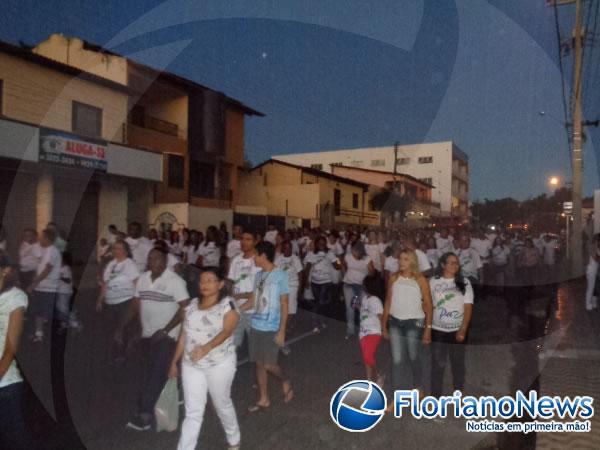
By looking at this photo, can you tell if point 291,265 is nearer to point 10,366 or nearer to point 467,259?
point 467,259

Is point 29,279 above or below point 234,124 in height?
below

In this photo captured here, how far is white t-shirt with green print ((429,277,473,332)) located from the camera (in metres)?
5.30

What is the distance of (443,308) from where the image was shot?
532 centimetres

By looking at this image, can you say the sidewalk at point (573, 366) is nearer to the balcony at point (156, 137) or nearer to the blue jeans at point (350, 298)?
the blue jeans at point (350, 298)

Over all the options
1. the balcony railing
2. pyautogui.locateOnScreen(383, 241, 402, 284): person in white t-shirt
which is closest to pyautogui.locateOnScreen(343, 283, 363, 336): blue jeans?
pyautogui.locateOnScreen(383, 241, 402, 284): person in white t-shirt

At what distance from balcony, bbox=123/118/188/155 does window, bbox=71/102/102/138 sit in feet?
3.54

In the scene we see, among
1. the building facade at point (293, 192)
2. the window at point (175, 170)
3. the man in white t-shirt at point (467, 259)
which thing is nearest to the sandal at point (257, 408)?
the man in white t-shirt at point (467, 259)

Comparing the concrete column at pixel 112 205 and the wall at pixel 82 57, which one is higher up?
the wall at pixel 82 57

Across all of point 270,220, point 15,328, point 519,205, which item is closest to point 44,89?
point 270,220

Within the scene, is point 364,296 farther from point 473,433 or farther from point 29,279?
point 29,279

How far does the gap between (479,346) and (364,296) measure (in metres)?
3.13

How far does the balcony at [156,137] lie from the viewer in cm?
2084

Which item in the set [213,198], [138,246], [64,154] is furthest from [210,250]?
[213,198]

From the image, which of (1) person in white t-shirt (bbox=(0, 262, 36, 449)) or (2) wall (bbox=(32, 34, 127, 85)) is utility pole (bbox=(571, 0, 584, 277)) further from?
(1) person in white t-shirt (bbox=(0, 262, 36, 449))
